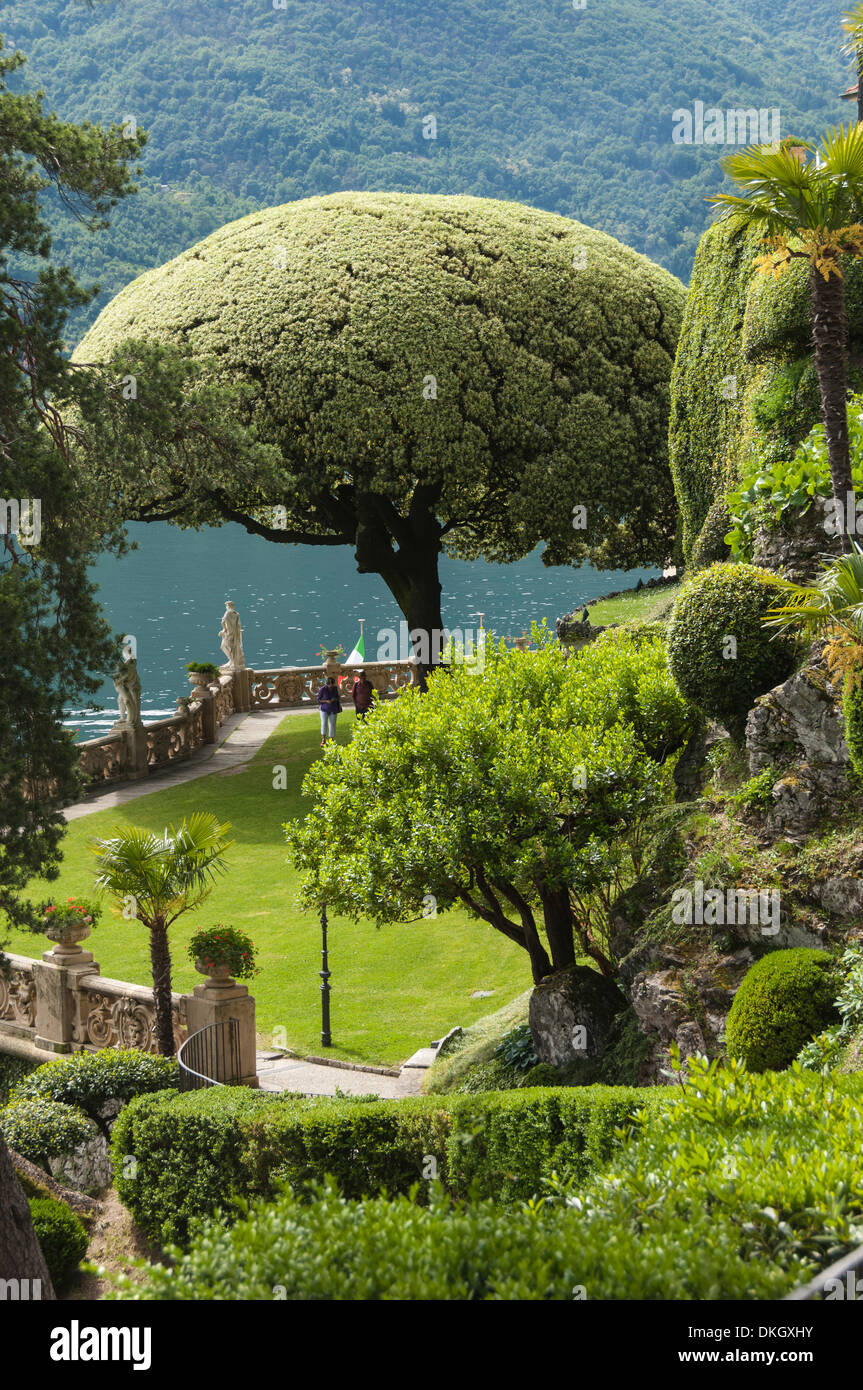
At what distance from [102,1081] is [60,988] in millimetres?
2393

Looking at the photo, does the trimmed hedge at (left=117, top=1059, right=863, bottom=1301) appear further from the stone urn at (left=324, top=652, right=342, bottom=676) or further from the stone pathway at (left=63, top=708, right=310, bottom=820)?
the stone urn at (left=324, top=652, right=342, bottom=676)

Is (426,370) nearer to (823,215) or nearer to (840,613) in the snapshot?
(823,215)

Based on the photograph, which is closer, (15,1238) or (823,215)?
(15,1238)

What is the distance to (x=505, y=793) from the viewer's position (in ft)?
40.7

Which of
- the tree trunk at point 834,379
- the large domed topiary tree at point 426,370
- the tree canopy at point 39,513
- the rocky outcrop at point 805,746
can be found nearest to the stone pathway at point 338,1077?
the tree canopy at point 39,513

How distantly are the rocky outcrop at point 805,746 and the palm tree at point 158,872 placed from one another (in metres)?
6.32

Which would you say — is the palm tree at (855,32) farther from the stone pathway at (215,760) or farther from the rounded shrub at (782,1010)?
the stone pathway at (215,760)

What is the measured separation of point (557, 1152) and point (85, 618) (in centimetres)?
690

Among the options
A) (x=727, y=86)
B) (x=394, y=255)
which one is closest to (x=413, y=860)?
(x=394, y=255)

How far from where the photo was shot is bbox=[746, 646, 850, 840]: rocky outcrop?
439 inches

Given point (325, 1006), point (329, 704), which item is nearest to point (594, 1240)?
point (325, 1006)

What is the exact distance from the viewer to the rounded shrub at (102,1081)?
13.6 meters
